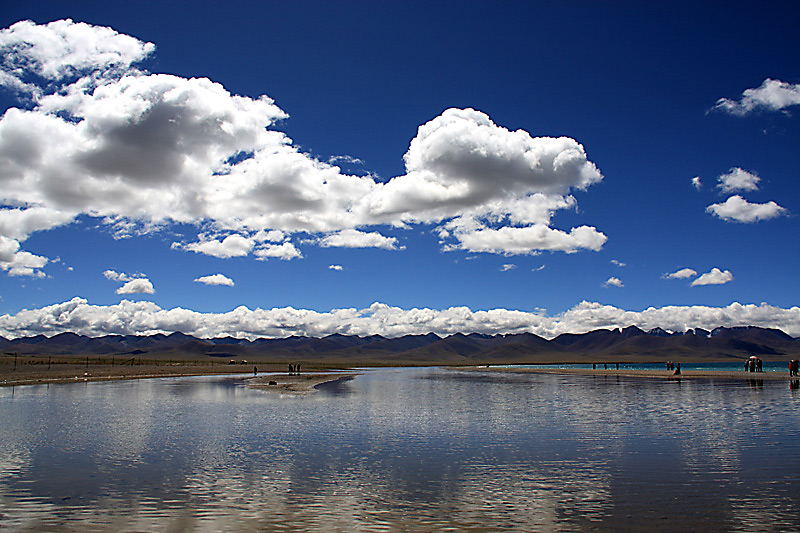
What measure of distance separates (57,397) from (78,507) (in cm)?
4272

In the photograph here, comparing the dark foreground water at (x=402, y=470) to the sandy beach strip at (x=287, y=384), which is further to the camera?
the sandy beach strip at (x=287, y=384)

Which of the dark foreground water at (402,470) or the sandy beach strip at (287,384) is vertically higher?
the dark foreground water at (402,470)

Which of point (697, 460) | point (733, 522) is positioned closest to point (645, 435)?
point (697, 460)

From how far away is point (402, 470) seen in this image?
2014 centimetres

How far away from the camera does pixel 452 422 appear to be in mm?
33219

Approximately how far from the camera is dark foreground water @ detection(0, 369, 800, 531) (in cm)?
1445

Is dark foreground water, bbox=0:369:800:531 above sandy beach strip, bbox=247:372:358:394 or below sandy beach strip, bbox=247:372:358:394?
above

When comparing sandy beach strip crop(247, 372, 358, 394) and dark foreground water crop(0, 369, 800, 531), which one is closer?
dark foreground water crop(0, 369, 800, 531)

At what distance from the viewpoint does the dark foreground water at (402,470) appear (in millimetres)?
14445

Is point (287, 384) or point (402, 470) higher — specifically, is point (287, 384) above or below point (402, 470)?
below

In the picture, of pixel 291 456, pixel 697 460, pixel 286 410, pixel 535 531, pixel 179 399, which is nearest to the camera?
pixel 535 531

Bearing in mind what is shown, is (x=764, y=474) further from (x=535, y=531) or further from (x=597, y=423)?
(x=597, y=423)

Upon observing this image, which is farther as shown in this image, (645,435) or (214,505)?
(645,435)

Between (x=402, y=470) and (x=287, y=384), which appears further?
(x=287, y=384)
